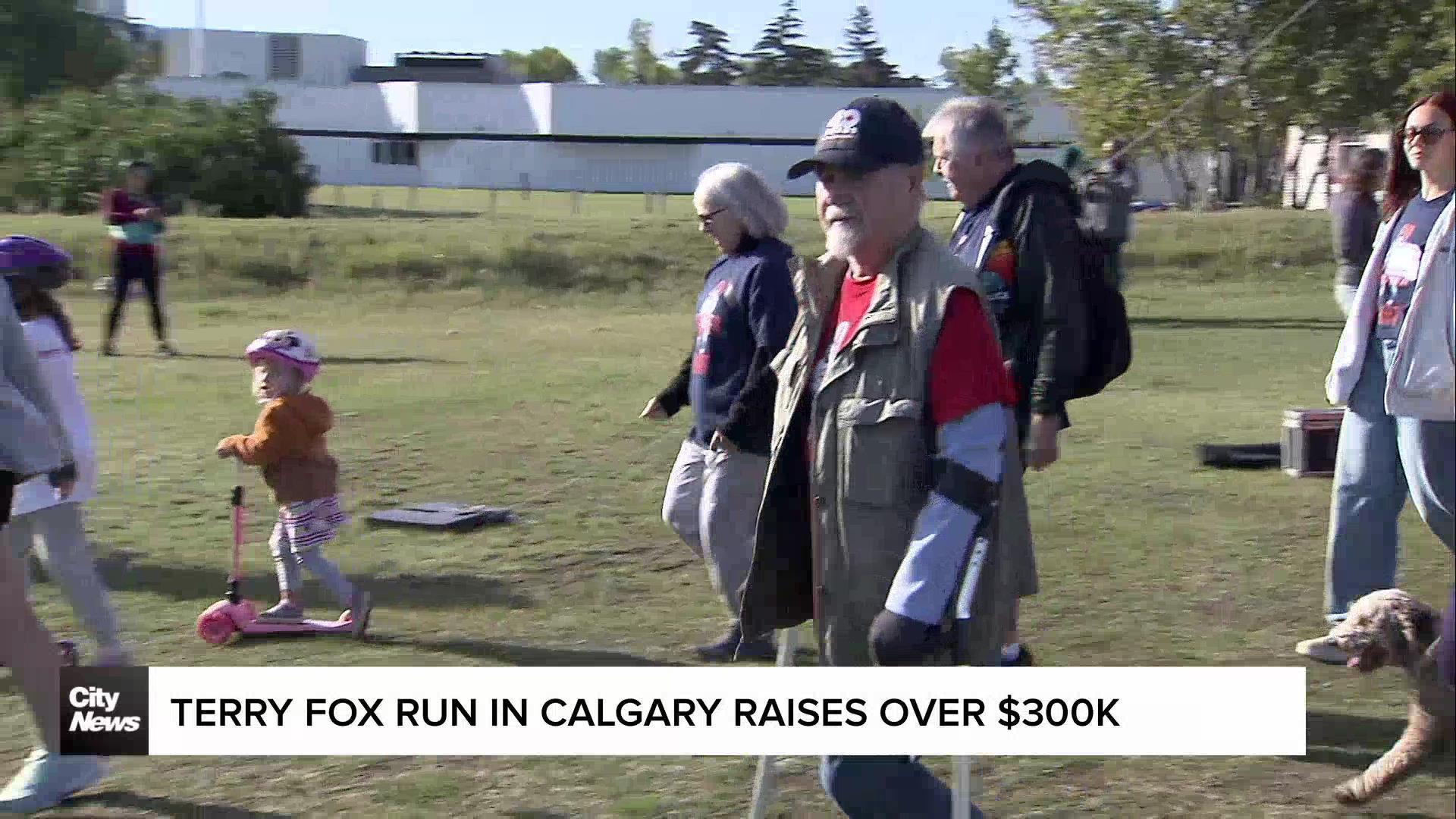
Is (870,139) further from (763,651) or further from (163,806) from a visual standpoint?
(763,651)

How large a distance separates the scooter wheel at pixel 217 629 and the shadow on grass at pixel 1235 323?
14.9 m

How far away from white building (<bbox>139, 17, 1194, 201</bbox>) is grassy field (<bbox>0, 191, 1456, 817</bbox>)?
13029mm

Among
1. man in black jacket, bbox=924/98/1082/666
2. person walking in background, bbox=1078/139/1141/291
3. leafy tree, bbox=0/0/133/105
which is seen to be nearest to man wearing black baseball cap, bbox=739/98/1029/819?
man in black jacket, bbox=924/98/1082/666

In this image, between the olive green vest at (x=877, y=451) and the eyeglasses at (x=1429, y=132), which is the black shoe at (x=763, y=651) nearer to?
the olive green vest at (x=877, y=451)

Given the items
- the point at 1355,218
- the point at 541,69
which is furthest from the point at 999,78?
the point at 1355,218

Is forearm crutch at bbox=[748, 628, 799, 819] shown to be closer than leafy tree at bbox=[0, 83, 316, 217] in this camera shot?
Yes

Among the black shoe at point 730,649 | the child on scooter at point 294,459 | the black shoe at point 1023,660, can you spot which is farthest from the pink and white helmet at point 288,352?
the black shoe at point 1023,660

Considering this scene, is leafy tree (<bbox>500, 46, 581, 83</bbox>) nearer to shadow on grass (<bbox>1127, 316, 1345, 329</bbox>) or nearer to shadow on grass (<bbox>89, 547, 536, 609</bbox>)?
shadow on grass (<bbox>1127, 316, 1345, 329</bbox>)

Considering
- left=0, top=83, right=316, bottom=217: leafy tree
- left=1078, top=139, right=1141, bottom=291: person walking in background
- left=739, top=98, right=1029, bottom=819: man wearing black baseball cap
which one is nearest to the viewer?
left=739, top=98, right=1029, bottom=819: man wearing black baseball cap

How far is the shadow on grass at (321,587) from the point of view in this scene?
7.62 meters

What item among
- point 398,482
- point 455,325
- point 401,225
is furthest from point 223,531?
point 401,225

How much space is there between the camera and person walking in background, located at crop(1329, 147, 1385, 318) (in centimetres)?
1090

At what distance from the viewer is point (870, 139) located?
3.51 metres

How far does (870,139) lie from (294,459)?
11.9ft
